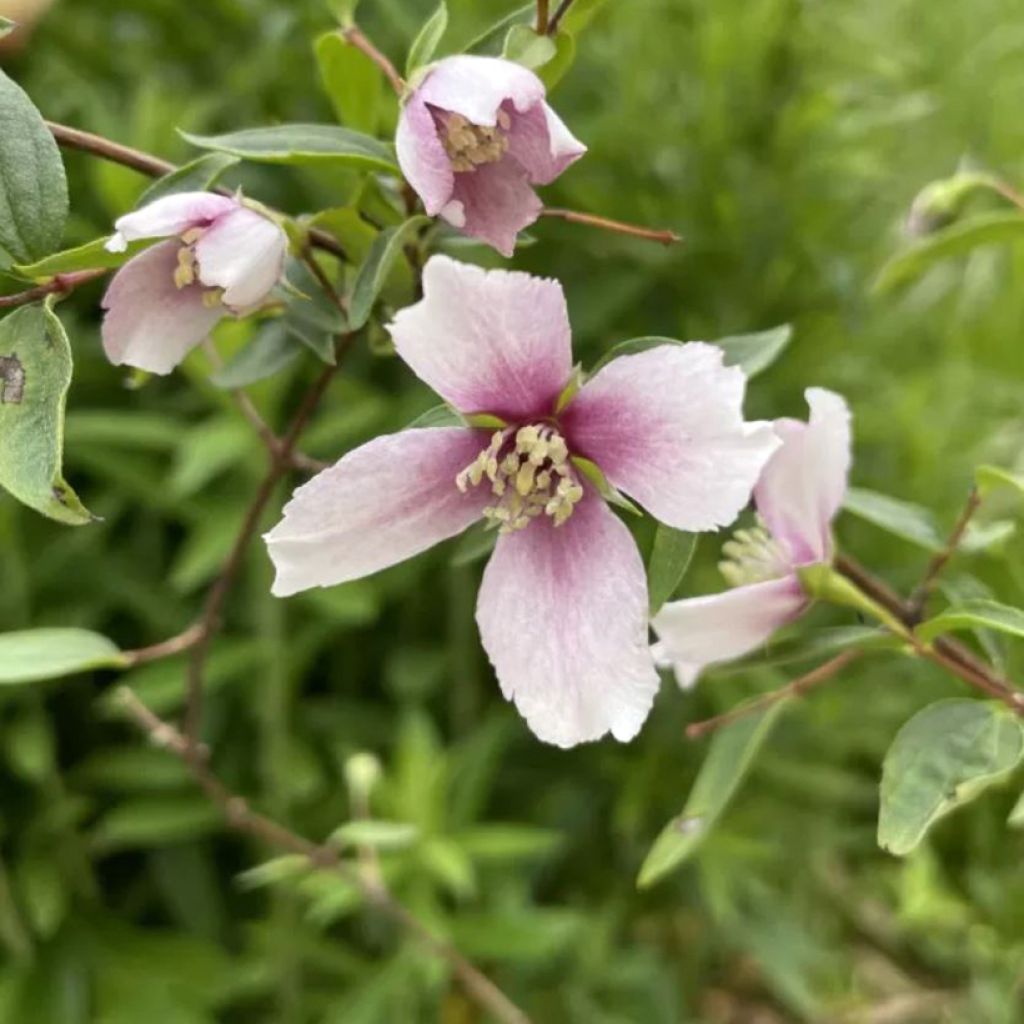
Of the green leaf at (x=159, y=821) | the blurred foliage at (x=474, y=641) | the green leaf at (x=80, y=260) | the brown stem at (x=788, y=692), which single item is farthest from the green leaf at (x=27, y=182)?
the green leaf at (x=159, y=821)

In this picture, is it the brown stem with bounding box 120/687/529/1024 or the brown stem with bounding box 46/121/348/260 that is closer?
the brown stem with bounding box 46/121/348/260

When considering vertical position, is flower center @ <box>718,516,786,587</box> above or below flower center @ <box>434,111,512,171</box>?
below

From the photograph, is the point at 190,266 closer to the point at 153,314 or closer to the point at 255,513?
the point at 153,314

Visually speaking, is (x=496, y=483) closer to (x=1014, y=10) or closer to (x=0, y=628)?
(x=0, y=628)

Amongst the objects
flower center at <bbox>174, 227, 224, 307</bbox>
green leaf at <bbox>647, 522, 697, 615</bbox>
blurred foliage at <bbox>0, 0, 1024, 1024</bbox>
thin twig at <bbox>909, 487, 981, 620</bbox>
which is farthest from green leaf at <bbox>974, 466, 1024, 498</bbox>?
blurred foliage at <bbox>0, 0, 1024, 1024</bbox>

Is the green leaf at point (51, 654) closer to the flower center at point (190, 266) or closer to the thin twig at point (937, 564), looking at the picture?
the flower center at point (190, 266)

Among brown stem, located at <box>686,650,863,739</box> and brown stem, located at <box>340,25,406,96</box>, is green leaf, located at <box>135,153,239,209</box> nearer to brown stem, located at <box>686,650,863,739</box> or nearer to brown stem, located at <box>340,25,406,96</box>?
brown stem, located at <box>340,25,406,96</box>
